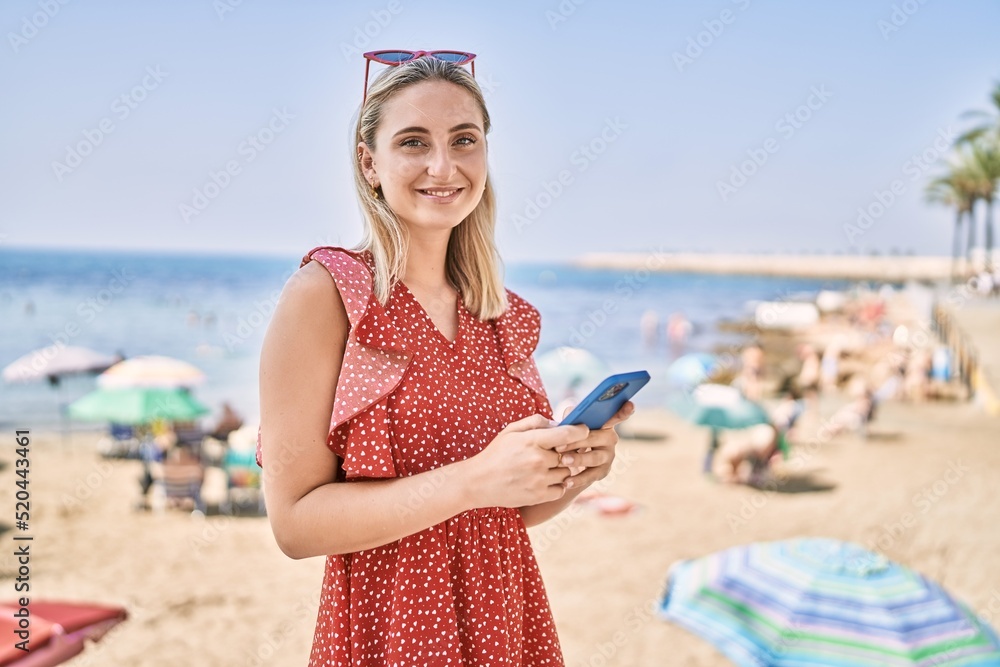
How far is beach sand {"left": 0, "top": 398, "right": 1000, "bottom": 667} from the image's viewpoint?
653cm

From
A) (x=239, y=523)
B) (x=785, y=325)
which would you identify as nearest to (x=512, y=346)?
(x=239, y=523)

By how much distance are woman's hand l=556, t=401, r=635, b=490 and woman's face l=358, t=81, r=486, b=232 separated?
1.57 ft

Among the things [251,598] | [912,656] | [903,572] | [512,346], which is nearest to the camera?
[512,346]

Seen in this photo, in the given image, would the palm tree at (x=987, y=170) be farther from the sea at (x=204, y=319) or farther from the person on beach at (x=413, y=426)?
the person on beach at (x=413, y=426)

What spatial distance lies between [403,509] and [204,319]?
129 feet

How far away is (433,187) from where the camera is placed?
5.25 feet

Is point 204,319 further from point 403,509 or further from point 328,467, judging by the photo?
point 403,509

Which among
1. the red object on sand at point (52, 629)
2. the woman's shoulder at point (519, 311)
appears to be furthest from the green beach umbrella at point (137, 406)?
the woman's shoulder at point (519, 311)

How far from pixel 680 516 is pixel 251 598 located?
15.6 ft

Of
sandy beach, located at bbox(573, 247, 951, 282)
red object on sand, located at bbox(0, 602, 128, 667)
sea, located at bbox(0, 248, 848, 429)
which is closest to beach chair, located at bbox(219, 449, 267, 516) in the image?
red object on sand, located at bbox(0, 602, 128, 667)

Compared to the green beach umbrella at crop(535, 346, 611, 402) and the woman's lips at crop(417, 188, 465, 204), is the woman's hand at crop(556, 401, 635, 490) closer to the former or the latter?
the woman's lips at crop(417, 188, 465, 204)

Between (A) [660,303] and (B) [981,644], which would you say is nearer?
(B) [981,644]

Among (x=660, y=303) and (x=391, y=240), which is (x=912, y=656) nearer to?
(x=391, y=240)

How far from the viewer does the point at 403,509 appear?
1.40m
